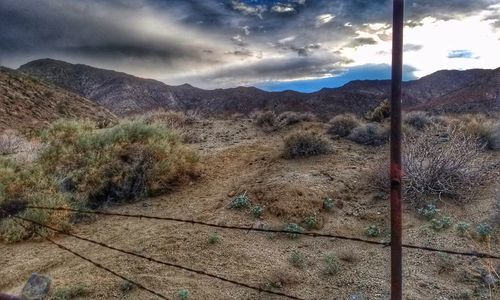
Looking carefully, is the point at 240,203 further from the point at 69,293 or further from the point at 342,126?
the point at 342,126

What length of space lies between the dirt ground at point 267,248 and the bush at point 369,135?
2.61 m

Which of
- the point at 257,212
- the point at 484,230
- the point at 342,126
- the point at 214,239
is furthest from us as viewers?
the point at 342,126

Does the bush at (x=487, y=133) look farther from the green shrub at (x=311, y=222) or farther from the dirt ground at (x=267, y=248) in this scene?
the green shrub at (x=311, y=222)

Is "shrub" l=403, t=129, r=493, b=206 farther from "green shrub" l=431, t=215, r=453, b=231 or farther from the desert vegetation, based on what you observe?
the desert vegetation

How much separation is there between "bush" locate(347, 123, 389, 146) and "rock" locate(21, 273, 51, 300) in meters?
10.1

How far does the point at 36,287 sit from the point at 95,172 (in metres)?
4.54

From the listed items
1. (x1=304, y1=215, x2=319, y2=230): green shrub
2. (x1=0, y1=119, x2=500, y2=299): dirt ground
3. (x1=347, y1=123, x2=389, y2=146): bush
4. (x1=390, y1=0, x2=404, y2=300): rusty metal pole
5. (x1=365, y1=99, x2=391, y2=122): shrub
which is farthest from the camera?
(x1=365, y1=99, x2=391, y2=122): shrub

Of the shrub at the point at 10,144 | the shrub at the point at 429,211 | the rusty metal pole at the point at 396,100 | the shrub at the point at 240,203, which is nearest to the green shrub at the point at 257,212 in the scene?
the shrub at the point at 240,203

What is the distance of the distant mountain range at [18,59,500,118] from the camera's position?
200ft

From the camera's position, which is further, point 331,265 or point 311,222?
point 311,222

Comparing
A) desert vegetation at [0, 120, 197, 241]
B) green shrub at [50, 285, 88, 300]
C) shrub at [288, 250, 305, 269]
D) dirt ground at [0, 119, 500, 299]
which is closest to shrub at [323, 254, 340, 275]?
dirt ground at [0, 119, 500, 299]

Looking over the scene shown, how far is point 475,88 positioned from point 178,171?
55890 mm

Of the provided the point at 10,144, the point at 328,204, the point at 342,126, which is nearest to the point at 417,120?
the point at 342,126

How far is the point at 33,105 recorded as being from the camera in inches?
1096
